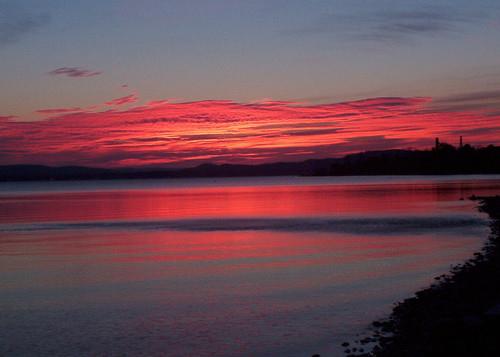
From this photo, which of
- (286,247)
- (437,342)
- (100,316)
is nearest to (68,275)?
(100,316)

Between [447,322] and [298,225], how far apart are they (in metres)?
27.1

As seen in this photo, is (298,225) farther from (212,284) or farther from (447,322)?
(447,322)

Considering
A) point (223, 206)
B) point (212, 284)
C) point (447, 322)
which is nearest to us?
point (447, 322)

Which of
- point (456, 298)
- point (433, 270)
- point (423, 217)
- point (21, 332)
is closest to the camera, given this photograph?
point (21, 332)

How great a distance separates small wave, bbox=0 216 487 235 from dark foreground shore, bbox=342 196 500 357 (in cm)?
1568

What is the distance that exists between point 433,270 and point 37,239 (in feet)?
68.5

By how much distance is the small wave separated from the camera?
3438 centimetres

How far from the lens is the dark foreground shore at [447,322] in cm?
Answer: 974

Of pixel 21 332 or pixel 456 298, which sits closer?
pixel 21 332

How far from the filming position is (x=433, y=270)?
19.6 meters

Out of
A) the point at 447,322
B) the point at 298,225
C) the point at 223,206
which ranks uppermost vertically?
the point at 447,322

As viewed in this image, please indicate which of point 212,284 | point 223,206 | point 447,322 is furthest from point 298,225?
point 447,322

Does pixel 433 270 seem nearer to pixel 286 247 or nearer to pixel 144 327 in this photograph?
pixel 286 247

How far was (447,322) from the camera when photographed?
35.7 ft
